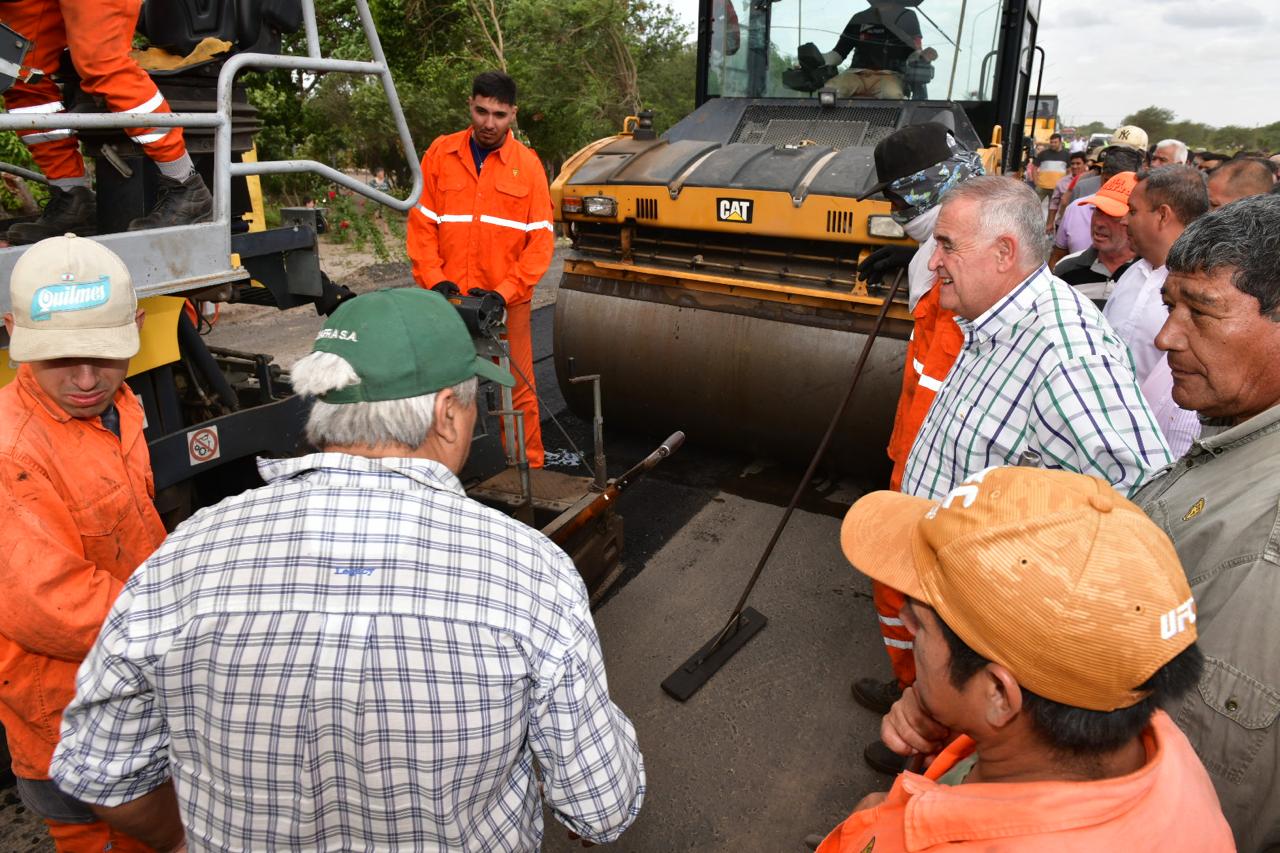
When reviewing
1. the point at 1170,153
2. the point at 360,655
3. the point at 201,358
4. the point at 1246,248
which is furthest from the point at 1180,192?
the point at 1170,153

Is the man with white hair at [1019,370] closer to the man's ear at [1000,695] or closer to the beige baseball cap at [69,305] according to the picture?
the man's ear at [1000,695]

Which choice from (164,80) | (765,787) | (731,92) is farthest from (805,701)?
(731,92)

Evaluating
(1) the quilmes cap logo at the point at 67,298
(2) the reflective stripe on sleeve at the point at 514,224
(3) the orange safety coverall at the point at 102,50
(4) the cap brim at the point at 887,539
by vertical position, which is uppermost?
(3) the orange safety coverall at the point at 102,50

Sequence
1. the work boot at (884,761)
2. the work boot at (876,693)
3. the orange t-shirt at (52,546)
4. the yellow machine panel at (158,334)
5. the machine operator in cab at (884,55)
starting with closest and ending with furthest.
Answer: the orange t-shirt at (52,546)
the yellow machine panel at (158,334)
the work boot at (884,761)
the work boot at (876,693)
the machine operator in cab at (884,55)

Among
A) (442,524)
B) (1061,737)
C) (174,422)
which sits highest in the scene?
(442,524)

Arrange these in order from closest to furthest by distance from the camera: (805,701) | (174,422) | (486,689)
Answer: (486,689) < (174,422) < (805,701)

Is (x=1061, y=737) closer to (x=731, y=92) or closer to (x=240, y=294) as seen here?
(x=240, y=294)

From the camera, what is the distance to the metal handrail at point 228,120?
77.4 inches

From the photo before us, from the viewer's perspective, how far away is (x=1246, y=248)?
1471 mm

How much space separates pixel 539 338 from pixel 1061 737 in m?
6.27

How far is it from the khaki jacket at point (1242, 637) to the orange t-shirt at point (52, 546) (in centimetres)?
196

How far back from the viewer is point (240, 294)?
11.2 ft

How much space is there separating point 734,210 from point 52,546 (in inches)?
122

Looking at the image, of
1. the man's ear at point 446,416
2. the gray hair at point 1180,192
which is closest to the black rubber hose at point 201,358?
the man's ear at point 446,416
